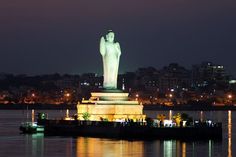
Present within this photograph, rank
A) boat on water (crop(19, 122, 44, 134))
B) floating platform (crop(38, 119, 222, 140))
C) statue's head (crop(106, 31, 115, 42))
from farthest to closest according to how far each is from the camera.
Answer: boat on water (crop(19, 122, 44, 134)) → statue's head (crop(106, 31, 115, 42)) → floating platform (crop(38, 119, 222, 140))

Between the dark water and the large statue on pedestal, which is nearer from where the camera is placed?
the dark water

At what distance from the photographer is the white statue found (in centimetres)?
4422

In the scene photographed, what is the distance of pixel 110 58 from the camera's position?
146 feet

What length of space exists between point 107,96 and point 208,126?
18.5 ft

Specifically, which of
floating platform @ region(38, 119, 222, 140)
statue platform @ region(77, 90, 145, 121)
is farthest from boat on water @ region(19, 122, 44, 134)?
statue platform @ region(77, 90, 145, 121)

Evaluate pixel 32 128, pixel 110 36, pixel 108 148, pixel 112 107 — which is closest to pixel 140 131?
pixel 112 107

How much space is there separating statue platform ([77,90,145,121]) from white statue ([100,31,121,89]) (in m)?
1.09

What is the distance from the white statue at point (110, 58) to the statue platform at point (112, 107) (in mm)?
1088

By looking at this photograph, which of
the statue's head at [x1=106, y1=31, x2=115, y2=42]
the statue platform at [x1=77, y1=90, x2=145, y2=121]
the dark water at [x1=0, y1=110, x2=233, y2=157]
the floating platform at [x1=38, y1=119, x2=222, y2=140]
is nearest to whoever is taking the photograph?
the dark water at [x1=0, y1=110, x2=233, y2=157]

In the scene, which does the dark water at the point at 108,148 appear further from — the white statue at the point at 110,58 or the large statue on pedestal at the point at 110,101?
the white statue at the point at 110,58

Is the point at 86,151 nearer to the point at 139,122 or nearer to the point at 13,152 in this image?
the point at 13,152

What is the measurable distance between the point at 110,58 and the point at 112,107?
3.32m

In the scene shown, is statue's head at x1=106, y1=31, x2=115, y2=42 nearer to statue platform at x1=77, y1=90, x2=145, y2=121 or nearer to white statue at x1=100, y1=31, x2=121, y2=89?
white statue at x1=100, y1=31, x2=121, y2=89

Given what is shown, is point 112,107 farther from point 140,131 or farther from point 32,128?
point 32,128
